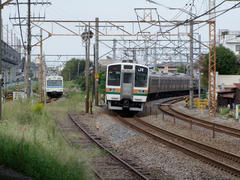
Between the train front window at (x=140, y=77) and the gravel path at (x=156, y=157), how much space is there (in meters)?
3.94

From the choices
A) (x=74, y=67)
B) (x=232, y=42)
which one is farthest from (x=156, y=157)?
(x=74, y=67)

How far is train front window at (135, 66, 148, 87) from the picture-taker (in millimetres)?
17281

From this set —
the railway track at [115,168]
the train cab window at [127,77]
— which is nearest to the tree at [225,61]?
the train cab window at [127,77]

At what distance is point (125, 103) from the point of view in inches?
681

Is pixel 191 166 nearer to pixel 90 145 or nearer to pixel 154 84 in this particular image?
pixel 90 145

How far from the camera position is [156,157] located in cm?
880

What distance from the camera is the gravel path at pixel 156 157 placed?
23.8 feet

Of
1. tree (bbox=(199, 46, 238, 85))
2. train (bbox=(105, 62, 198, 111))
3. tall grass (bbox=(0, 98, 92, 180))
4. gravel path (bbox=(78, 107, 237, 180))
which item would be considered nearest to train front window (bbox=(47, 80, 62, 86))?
tree (bbox=(199, 46, 238, 85))

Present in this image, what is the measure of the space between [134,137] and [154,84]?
664 inches

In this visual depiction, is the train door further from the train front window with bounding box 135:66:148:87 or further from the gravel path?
the gravel path

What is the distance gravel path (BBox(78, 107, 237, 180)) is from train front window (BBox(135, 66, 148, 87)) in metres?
3.94

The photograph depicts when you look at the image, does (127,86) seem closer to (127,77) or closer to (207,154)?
(127,77)

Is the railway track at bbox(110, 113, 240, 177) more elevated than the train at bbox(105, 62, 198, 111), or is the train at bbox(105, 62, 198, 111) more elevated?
the train at bbox(105, 62, 198, 111)

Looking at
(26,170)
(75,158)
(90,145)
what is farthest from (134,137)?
(26,170)
